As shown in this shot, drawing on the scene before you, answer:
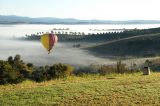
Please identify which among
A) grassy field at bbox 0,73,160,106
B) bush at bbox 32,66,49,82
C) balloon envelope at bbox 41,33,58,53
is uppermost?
balloon envelope at bbox 41,33,58,53

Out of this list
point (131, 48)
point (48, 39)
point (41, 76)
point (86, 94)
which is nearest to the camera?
point (86, 94)

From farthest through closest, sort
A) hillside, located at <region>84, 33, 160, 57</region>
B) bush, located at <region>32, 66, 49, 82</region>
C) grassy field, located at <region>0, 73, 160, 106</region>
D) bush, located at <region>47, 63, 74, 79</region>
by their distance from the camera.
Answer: hillside, located at <region>84, 33, 160, 57</region> < bush, located at <region>47, 63, 74, 79</region> < bush, located at <region>32, 66, 49, 82</region> < grassy field, located at <region>0, 73, 160, 106</region>

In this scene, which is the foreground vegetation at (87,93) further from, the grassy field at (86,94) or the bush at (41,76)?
the bush at (41,76)

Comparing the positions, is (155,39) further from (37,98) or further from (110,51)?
(37,98)

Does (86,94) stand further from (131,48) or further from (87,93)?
(131,48)

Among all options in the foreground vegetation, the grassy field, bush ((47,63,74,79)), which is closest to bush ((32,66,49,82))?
bush ((47,63,74,79))

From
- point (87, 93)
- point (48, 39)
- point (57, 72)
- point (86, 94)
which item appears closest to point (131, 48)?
point (48, 39)

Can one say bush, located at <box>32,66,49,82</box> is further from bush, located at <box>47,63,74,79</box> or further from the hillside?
the hillside

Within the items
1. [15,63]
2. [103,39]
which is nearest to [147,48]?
[103,39]

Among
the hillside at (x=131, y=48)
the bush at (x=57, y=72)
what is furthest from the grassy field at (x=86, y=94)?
the hillside at (x=131, y=48)

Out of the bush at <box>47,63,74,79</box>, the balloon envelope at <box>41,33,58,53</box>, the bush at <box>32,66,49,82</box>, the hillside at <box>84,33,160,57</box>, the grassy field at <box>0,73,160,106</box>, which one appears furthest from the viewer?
the hillside at <box>84,33,160,57</box>
